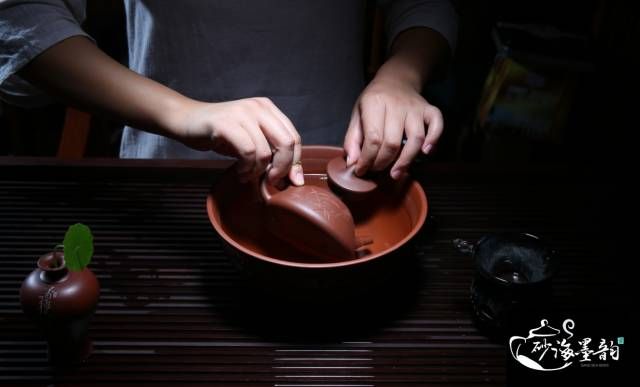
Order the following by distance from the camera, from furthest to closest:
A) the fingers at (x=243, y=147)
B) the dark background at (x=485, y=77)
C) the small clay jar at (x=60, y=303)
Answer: the dark background at (x=485, y=77), the fingers at (x=243, y=147), the small clay jar at (x=60, y=303)

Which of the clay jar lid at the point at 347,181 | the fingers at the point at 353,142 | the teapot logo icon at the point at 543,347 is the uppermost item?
the fingers at the point at 353,142

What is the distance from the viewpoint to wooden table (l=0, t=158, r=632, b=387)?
0.93 metres

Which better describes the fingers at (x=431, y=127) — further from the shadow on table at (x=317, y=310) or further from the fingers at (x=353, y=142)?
the shadow on table at (x=317, y=310)

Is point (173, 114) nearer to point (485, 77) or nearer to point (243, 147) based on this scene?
point (243, 147)

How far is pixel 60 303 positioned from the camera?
889mm

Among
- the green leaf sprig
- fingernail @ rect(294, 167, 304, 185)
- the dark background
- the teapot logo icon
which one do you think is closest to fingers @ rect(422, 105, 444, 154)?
fingernail @ rect(294, 167, 304, 185)

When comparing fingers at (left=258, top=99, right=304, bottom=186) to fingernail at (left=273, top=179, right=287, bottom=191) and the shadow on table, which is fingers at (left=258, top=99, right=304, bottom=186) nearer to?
fingernail at (left=273, top=179, right=287, bottom=191)

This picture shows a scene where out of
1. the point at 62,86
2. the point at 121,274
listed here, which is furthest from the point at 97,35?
the point at 121,274

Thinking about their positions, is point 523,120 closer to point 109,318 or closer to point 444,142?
point 444,142

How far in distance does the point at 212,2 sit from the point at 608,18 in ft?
5.21

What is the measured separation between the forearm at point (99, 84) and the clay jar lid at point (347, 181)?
0.96 feet

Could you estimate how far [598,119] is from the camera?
2342 millimetres

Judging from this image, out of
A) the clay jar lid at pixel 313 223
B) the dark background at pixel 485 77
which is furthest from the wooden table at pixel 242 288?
the dark background at pixel 485 77

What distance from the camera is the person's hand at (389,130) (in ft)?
3.62
